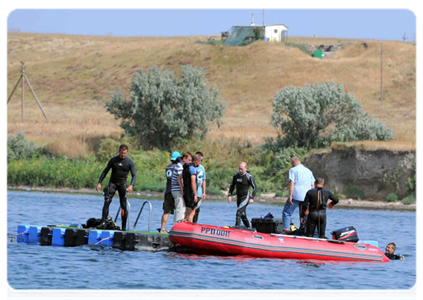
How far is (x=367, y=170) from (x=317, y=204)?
88.5 feet

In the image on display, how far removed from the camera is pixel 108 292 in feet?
52.2

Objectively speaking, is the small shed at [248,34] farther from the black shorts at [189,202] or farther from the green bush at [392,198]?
the black shorts at [189,202]

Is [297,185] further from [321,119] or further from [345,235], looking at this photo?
[321,119]

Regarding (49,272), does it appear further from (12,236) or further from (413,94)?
(413,94)

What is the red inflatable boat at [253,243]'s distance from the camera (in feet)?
65.7

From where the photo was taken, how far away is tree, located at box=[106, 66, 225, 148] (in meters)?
55.5

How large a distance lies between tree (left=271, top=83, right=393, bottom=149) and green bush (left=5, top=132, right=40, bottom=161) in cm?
1374

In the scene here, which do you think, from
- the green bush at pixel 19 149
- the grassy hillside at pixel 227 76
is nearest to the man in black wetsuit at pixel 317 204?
the green bush at pixel 19 149

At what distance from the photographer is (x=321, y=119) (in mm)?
51781

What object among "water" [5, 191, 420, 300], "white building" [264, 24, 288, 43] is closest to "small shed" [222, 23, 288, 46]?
"white building" [264, 24, 288, 43]

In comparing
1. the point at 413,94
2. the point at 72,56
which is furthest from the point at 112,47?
the point at 413,94

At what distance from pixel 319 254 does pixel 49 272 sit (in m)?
5.93

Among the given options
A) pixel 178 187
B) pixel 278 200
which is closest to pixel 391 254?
pixel 178 187

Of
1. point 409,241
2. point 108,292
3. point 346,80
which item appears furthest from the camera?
point 346,80
